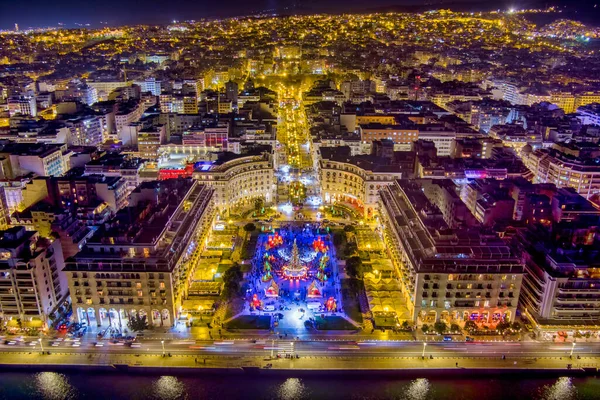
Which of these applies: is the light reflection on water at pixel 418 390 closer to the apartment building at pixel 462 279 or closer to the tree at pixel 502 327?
the apartment building at pixel 462 279

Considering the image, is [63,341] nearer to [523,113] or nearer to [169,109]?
[169,109]

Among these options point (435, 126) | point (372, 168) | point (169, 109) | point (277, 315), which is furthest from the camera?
point (169, 109)

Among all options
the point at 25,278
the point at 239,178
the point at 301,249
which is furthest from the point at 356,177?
the point at 25,278

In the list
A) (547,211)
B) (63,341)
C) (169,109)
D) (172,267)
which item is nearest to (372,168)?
(547,211)

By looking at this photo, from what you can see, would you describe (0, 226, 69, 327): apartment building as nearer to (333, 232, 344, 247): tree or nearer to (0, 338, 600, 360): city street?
(0, 338, 600, 360): city street

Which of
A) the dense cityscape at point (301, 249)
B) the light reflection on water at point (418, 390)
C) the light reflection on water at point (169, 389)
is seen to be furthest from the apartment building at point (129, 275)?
the light reflection on water at point (418, 390)
